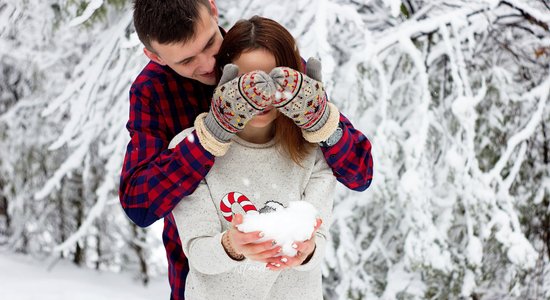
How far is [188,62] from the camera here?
1392 millimetres

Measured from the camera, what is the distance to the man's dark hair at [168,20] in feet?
4.51

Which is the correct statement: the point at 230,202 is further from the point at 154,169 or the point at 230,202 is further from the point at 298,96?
the point at 298,96

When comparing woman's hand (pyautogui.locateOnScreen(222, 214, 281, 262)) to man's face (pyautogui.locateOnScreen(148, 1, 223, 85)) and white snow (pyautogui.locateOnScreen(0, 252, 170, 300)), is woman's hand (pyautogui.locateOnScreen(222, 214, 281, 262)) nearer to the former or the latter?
man's face (pyautogui.locateOnScreen(148, 1, 223, 85))

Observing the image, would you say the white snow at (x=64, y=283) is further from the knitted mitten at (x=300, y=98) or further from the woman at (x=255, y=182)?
the knitted mitten at (x=300, y=98)

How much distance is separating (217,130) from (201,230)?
0.24m


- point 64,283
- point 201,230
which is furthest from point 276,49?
point 64,283

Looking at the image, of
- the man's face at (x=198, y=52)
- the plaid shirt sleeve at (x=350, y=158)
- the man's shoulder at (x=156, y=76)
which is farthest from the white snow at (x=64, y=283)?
the plaid shirt sleeve at (x=350, y=158)

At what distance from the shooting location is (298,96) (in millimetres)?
1129

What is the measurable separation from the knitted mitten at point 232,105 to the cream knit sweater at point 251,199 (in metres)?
0.11

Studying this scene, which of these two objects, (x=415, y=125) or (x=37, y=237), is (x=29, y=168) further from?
(x=415, y=125)

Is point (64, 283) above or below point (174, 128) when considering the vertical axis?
below

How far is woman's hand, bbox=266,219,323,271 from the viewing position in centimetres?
112

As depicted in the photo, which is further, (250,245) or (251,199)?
(251,199)

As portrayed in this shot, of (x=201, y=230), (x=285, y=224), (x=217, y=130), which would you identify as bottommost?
(x=201, y=230)
